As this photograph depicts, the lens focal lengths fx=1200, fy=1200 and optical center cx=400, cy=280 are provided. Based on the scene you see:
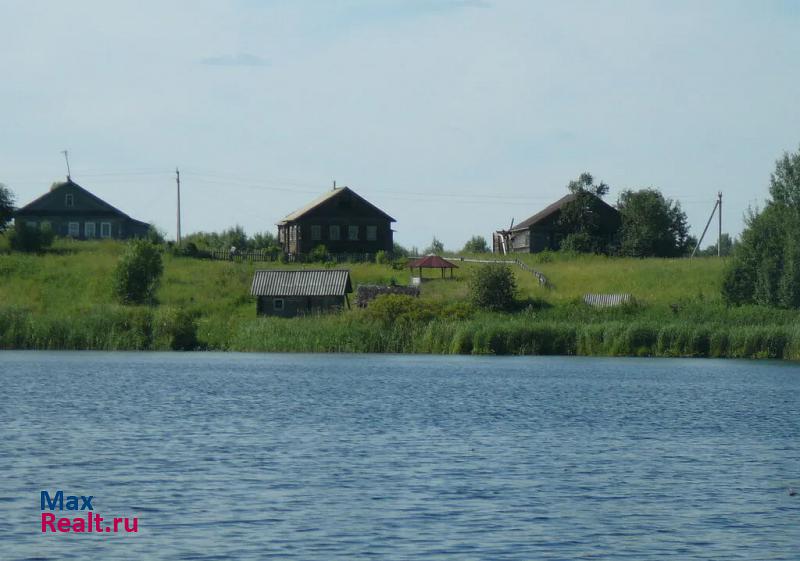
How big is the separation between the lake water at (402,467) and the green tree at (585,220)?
215 ft

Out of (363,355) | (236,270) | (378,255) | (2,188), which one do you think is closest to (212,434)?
(363,355)

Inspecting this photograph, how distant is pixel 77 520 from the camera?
22.2 m

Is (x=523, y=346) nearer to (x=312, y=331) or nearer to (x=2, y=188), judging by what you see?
(x=312, y=331)

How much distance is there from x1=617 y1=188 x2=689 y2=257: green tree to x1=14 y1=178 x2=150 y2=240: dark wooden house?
52624 millimetres

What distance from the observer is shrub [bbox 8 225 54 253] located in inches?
4338

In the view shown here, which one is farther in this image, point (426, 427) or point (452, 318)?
point (452, 318)

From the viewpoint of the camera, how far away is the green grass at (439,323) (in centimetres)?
7044

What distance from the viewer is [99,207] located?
126m

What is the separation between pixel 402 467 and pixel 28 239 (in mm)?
88946

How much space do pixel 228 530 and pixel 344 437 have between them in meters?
12.7

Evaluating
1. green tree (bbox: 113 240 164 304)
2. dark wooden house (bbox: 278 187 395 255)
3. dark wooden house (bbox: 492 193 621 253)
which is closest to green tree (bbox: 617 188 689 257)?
dark wooden house (bbox: 492 193 621 253)

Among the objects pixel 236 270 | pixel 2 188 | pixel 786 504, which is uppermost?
pixel 2 188

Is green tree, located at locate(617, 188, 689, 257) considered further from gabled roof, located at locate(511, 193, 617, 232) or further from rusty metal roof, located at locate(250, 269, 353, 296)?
rusty metal roof, located at locate(250, 269, 353, 296)

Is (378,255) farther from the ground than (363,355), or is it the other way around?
(378,255)
